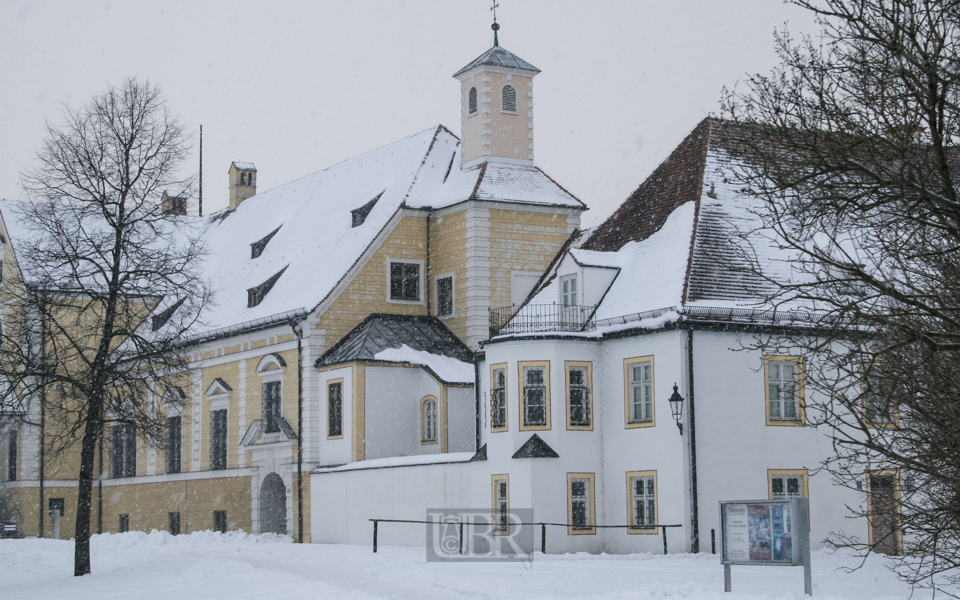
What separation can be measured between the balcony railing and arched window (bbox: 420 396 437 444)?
5.58 metres

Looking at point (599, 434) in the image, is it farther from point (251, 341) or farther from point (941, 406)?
point (941, 406)

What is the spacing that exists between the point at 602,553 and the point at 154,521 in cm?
2179

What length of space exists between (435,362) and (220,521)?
9.91 m

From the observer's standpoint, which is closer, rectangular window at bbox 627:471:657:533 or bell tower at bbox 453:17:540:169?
rectangular window at bbox 627:471:657:533

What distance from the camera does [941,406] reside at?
1089cm

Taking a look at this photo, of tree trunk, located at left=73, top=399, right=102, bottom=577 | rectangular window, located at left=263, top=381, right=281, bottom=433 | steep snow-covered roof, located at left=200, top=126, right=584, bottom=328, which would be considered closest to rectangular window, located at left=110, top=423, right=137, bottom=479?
steep snow-covered roof, located at left=200, top=126, right=584, bottom=328

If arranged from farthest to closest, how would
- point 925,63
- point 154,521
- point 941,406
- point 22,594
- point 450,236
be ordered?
point 154,521
point 450,236
point 22,594
point 941,406
point 925,63

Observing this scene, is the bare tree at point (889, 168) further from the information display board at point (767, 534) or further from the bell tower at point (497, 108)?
the bell tower at point (497, 108)

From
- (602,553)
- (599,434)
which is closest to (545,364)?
(599,434)

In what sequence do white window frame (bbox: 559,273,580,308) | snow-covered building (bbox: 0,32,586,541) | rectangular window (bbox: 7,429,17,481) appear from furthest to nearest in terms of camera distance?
rectangular window (bbox: 7,429,17,481), snow-covered building (bbox: 0,32,586,541), white window frame (bbox: 559,273,580,308)

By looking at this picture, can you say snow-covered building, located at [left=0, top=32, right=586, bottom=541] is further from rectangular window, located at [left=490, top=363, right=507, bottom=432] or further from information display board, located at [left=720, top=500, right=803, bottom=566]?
information display board, located at [left=720, top=500, right=803, bottom=566]

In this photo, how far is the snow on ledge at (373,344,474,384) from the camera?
34.6 m

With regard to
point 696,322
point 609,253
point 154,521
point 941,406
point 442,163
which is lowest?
point 154,521

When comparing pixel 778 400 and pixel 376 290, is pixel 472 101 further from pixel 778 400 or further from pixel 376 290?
pixel 778 400
